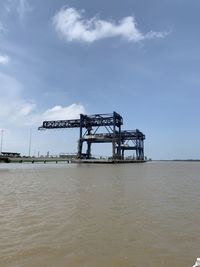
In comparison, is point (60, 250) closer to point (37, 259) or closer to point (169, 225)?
point (37, 259)

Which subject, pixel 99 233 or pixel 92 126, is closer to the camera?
pixel 99 233

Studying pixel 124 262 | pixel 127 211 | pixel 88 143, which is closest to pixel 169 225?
pixel 127 211

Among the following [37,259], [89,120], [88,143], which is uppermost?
[89,120]

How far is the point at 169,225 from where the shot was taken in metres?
9.14

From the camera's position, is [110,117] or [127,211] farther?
[110,117]

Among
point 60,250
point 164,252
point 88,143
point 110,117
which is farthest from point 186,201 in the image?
point 88,143

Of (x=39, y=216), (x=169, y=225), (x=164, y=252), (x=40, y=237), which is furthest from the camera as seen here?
(x=39, y=216)

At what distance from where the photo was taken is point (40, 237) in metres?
7.74

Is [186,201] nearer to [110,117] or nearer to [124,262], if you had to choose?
[124,262]

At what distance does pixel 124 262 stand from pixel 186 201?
28.4 feet

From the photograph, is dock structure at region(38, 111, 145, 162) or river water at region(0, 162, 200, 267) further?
dock structure at region(38, 111, 145, 162)

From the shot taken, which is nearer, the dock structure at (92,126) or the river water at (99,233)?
the river water at (99,233)

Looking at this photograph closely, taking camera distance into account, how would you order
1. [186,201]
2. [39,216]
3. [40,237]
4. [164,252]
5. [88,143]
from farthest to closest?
[88,143] < [186,201] < [39,216] < [40,237] < [164,252]

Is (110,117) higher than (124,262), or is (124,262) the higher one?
(110,117)
